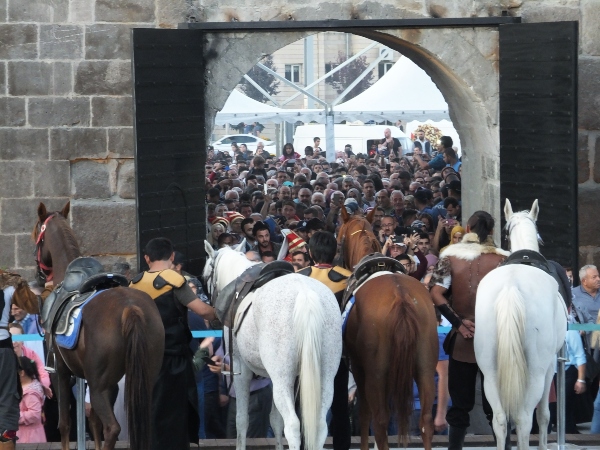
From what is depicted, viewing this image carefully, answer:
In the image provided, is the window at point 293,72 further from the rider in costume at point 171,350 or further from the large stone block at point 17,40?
the rider in costume at point 171,350

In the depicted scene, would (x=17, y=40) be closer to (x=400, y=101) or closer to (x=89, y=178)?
(x=89, y=178)

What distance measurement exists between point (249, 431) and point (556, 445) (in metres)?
2.18

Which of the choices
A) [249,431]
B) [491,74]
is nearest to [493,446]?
[249,431]

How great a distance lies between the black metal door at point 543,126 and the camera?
404 inches

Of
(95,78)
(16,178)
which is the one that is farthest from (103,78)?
(16,178)

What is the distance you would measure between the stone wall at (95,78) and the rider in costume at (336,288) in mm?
3647

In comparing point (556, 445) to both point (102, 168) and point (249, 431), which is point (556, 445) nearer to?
point (249, 431)

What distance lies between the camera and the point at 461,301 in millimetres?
7230

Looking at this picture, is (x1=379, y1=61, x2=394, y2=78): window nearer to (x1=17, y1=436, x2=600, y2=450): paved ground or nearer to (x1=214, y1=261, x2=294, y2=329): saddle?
(x1=17, y1=436, x2=600, y2=450): paved ground

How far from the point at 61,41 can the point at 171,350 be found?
168 inches

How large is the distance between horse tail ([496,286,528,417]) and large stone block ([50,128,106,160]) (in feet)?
16.5

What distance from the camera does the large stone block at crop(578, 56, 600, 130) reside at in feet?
35.7

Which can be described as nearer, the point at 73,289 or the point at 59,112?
the point at 73,289

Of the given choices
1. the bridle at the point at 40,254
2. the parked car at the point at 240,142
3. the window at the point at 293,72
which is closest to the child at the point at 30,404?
the bridle at the point at 40,254
